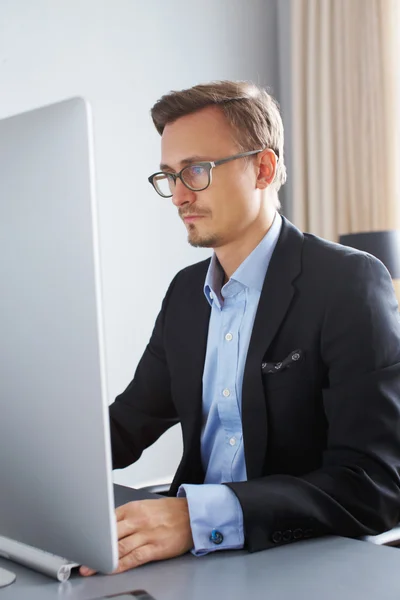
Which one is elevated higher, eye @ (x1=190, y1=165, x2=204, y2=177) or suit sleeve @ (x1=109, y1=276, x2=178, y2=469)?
eye @ (x1=190, y1=165, x2=204, y2=177)

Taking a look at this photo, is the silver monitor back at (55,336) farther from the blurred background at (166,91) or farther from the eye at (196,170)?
the blurred background at (166,91)

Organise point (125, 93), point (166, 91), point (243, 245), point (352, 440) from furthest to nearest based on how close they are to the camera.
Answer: point (166, 91) → point (125, 93) → point (243, 245) → point (352, 440)

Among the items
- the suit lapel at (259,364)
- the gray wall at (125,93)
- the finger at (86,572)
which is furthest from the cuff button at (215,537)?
the gray wall at (125,93)

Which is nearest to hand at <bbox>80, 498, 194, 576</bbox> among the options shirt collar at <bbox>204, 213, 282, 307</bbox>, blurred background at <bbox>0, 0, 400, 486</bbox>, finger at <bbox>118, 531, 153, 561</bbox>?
finger at <bbox>118, 531, 153, 561</bbox>

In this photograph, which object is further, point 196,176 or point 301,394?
point 196,176

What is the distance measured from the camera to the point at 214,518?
45.0 inches

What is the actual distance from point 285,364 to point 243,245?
374 millimetres

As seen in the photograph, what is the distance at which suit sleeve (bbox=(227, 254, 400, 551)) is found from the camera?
1.19 meters

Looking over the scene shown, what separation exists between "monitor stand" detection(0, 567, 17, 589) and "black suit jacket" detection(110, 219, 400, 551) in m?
0.33

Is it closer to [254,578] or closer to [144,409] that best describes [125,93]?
[144,409]

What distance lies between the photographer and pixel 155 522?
1.11 metres

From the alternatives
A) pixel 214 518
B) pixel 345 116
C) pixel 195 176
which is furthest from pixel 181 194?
pixel 345 116

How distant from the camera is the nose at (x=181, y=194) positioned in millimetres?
1692

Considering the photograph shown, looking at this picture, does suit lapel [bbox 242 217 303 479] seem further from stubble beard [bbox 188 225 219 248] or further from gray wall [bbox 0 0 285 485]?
gray wall [bbox 0 0 285 485]
